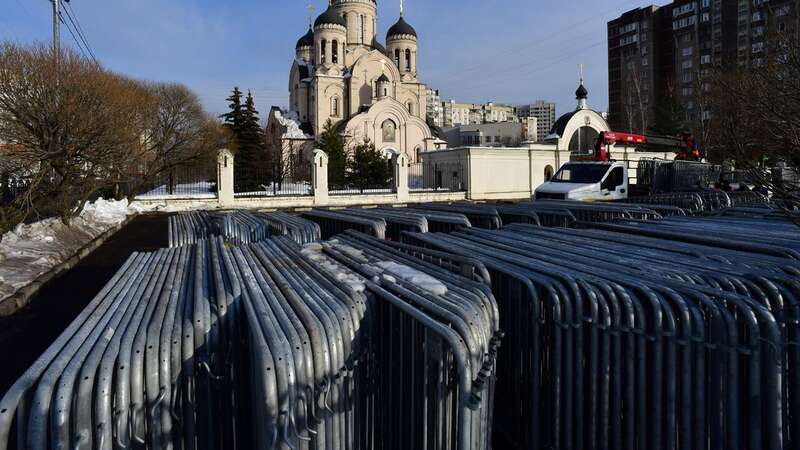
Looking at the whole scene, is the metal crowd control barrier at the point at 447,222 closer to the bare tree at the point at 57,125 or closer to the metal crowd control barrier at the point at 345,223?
the metal crowd control barrier at the point at 345,223

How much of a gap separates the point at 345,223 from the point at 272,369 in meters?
6.85

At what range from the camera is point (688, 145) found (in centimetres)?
2228

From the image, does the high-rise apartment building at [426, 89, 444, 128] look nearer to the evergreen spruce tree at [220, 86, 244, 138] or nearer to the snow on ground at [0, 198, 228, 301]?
the evergreen spruce tree at [220, 86, 244, 138]

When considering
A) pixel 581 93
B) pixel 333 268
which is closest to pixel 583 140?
pixel 581 93

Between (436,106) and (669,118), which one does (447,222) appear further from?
(436,106)

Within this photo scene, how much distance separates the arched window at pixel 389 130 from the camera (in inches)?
1840

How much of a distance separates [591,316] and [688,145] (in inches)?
871

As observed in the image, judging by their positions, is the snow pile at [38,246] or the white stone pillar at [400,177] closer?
the snow pile at [38,246]

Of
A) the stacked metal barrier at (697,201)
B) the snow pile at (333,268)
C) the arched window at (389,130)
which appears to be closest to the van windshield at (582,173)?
the stacked metal barrier at (697,201)

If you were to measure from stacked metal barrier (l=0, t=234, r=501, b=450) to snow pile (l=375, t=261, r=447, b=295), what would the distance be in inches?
0.8

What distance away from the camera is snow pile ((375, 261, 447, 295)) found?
3434 millimetres

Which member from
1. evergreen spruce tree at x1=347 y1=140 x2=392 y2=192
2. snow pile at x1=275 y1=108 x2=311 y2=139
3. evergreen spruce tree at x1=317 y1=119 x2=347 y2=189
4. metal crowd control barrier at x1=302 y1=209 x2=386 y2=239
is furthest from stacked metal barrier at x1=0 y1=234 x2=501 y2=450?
snow pile at x1=275 y1=108 x2=311 y2=139

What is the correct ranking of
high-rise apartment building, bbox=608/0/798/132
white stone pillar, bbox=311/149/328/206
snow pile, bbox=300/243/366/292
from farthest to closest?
high-rise apartment building, bbox=608/0/798/132 → white stone pillar, bbox=311/149/328/206 → snow pile, bbox=300/243/366/292

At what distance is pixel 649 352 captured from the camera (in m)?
3.22
